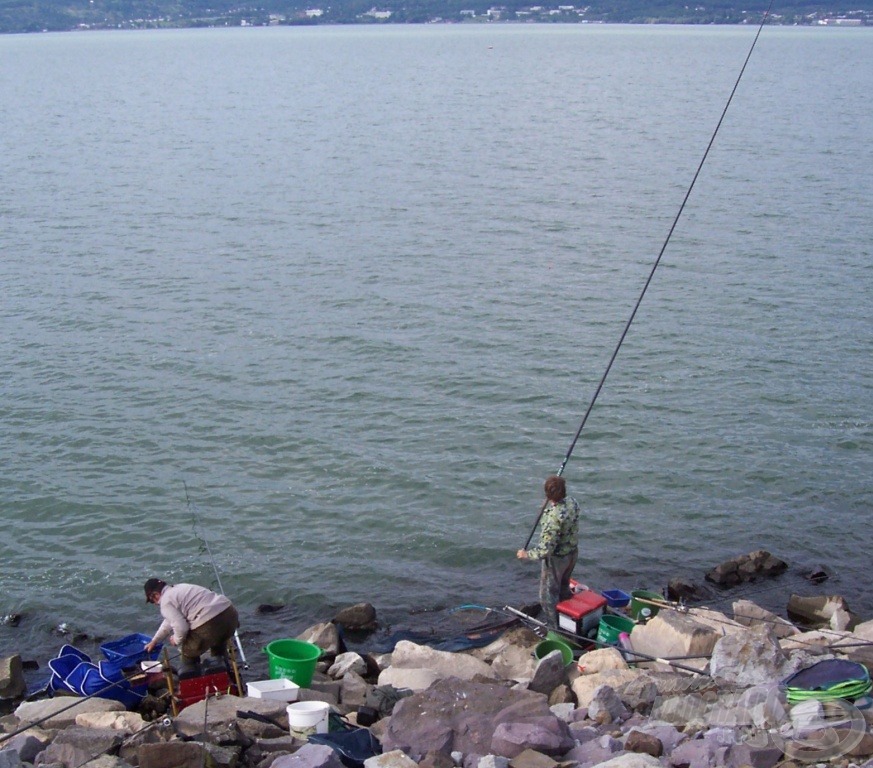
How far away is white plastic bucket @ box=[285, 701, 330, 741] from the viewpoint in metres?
7.88

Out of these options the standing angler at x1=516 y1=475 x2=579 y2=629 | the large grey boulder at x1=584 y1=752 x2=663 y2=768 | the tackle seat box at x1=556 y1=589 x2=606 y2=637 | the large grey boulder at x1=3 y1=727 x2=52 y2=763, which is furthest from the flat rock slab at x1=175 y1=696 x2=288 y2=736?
the tackle seat box at x1=556 y1=589 x2=606 y2=637

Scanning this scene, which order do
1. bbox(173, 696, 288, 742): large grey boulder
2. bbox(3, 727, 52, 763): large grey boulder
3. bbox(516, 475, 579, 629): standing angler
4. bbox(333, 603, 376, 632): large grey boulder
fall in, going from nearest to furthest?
bbox(173, 696, 288, 742): large grey boulder < bbox(3, 727, 52, 763): large grey boulder < bbox(516, 475, 579, 629): standing angler < bbox(333, 603, 376, 632): large grey boulder

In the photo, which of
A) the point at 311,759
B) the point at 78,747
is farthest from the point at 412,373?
the point at 311,759

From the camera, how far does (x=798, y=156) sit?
3922 centimetres

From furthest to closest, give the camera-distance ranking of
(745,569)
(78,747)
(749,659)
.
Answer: (745,569)
(749,659)
(78,747)

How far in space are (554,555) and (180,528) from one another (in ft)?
19.2

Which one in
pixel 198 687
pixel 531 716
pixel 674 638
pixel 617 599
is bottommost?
pixel 617 599

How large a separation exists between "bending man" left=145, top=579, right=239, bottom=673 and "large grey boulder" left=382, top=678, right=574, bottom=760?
205 cm

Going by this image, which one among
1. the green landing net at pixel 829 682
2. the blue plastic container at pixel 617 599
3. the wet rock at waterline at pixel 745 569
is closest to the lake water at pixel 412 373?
the wet rock at waterline at pixel 745 569

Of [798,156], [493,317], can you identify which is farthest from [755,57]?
[493,317]

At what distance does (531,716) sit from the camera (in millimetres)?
7473

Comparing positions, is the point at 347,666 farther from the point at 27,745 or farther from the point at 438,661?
the point at 27,745

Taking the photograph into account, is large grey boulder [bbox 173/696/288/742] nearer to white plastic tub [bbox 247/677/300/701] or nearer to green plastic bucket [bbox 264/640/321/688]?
white plastic tub [bbox 247/677/300/701]

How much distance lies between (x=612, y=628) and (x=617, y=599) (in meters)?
1.16
